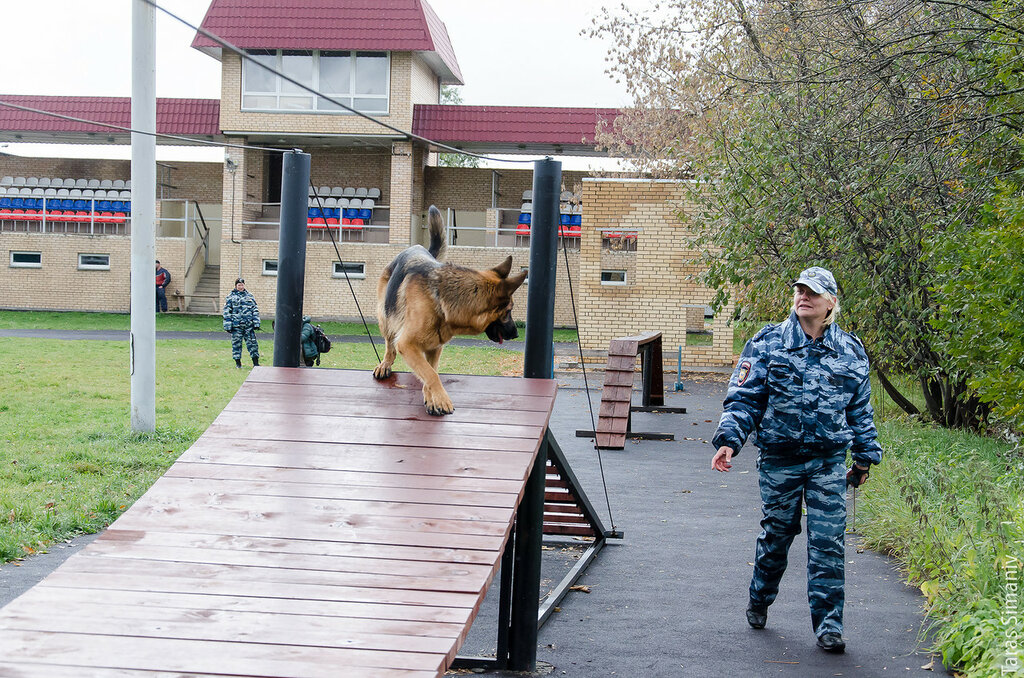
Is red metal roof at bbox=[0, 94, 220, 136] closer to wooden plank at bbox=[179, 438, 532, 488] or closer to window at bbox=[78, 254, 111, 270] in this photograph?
window at bbox=[78, 254, 111, 270]

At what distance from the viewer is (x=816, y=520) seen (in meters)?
4.90

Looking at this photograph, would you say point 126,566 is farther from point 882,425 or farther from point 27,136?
point 27,136

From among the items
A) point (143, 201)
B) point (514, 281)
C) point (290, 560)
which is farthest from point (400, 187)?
point (290, 560)

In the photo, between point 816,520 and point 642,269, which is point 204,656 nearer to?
point 816,520

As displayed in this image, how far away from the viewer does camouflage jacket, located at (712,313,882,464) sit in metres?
4.81

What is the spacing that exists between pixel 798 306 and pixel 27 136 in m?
37.8

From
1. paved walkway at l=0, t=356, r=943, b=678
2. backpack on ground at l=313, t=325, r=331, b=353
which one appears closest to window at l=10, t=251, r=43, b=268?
backpack on ground at l=313, t=325, r=331, b=353

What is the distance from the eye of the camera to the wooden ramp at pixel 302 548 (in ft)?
9.29

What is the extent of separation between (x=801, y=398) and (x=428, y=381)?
1992mm

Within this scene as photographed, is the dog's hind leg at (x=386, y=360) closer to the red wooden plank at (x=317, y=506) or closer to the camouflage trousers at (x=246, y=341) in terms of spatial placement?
the red wooden plank at (x=317, y=506)

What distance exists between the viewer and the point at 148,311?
32.2ft

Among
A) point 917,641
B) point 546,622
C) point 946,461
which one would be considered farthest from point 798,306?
point 946,461

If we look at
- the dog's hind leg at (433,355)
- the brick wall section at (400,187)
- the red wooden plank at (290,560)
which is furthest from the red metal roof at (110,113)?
the red wooden plank at (290,560)

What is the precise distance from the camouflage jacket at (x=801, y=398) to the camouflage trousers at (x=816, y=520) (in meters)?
0.09
